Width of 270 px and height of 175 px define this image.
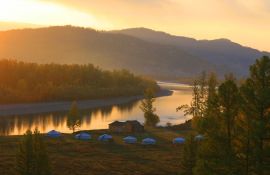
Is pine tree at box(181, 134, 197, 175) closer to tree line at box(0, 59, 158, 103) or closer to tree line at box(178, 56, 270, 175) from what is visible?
tree line at box(178, 56, 270, 175)

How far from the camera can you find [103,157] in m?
55.9

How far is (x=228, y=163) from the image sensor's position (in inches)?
1009

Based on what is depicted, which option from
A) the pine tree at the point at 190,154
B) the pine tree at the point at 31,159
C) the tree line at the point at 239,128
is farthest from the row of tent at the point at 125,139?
the tree line at the point at 239,128

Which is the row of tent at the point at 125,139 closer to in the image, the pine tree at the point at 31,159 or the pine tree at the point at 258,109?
the pine tree at the point at 31,159

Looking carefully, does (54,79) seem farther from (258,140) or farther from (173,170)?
(258,140)

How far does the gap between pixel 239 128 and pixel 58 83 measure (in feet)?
482

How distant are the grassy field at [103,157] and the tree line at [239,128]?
74.8 feet

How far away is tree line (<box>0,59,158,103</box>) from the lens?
140 meters

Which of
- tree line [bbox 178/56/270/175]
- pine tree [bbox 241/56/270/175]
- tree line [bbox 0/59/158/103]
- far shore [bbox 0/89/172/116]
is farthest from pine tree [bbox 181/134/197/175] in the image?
tree line [bbox 0/59/158/103]

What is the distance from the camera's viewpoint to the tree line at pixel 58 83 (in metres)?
140

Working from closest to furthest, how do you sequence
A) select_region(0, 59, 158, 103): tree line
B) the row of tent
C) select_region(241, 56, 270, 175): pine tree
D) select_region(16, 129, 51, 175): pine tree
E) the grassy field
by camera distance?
select_region(241, 56, 270, 175): pine tree, select_region(16, 129, 51, 175): pine tree, the grassy field, the row of tent, select_region(0, 59, 158, 103): tree line

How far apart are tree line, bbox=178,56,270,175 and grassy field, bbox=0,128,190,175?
22.8m

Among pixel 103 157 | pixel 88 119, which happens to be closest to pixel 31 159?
pixel 103 157

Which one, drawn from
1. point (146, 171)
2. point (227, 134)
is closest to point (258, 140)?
point (227, 134)
